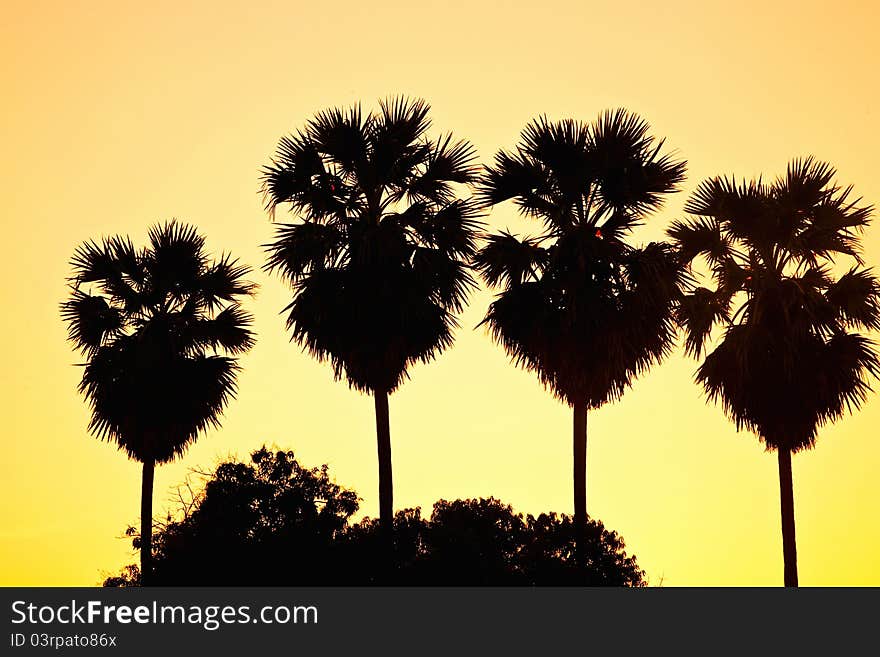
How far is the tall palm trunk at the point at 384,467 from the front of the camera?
30.9 meters

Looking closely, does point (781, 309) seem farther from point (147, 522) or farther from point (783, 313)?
point (147, 522)

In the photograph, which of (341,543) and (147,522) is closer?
(341,543)

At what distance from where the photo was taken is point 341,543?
31.0 metres

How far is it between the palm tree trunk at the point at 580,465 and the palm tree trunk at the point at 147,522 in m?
10.4

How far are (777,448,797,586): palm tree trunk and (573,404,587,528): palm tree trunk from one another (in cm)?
504

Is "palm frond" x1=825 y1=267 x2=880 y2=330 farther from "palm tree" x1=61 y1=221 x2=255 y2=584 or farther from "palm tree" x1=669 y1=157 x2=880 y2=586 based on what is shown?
"palm tree" x1=61 y1=221 x2=255 y2=584

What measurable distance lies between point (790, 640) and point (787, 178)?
17301 mm

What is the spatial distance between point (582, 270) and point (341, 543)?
8288 millimetres

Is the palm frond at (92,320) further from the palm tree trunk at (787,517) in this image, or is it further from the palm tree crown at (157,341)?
the palm tree trunk at (787,517)

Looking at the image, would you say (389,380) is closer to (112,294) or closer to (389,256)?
(389,256)

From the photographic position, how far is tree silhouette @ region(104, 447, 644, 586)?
30.0 m

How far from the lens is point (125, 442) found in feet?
120

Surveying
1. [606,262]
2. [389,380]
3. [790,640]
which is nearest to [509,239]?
[606,262]

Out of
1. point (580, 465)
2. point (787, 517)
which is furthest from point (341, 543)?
point (787, 517)
